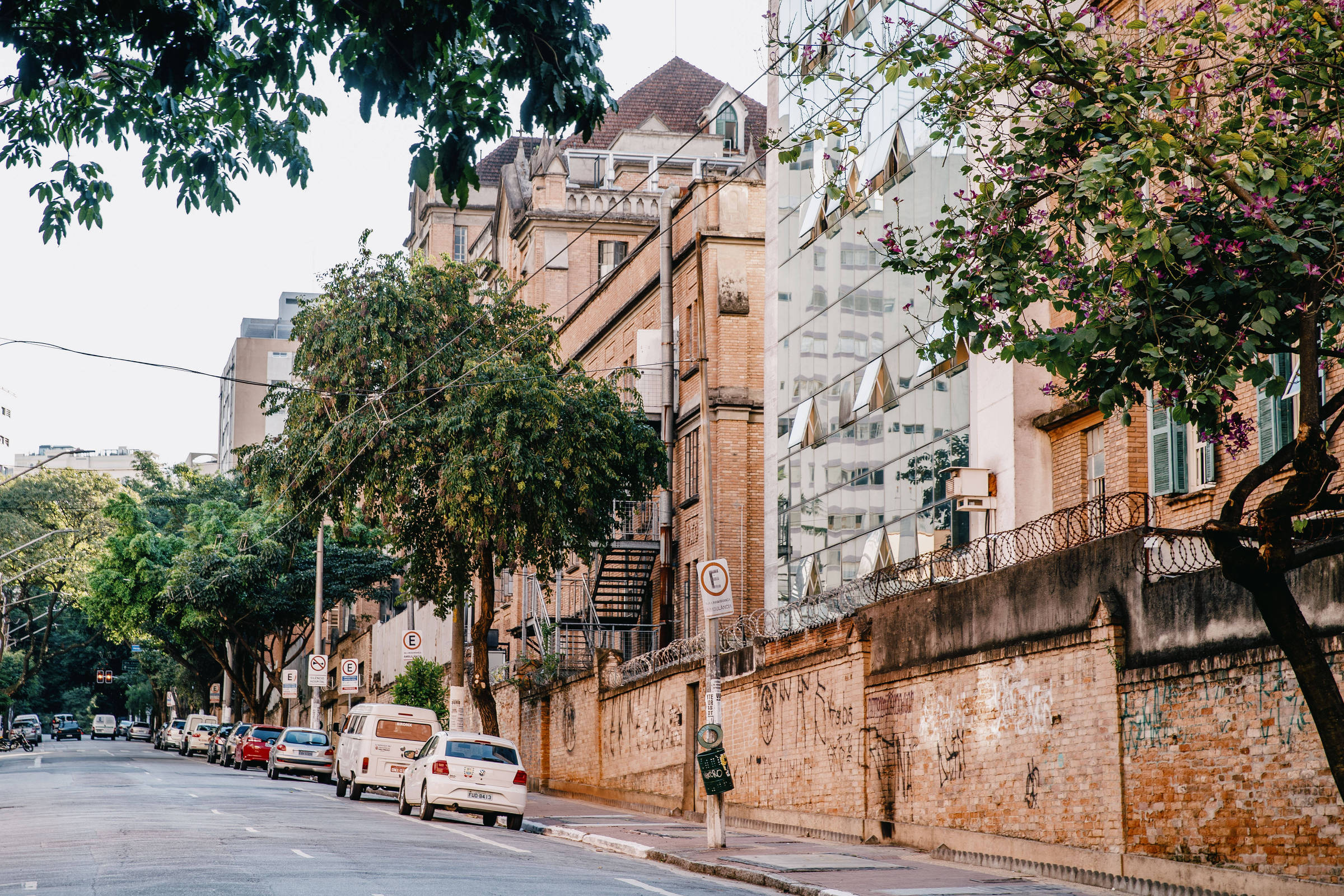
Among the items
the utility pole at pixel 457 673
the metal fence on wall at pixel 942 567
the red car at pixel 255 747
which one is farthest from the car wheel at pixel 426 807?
the red car at pixel 255 747

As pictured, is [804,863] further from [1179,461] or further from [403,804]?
[403,804]

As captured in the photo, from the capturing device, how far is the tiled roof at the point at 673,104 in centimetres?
5550

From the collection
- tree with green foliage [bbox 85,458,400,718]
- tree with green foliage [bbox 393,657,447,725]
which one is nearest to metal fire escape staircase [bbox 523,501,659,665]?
tree with green foliage [bbox 393,657,447,725]

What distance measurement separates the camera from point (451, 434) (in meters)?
31.6

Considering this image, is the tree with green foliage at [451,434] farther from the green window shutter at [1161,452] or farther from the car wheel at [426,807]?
the green window shutter at [1161,452]

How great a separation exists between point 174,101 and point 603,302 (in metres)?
31.3

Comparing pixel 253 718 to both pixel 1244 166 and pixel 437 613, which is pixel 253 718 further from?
pixel 1244 166

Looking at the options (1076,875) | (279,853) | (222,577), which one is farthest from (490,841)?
(222,577)

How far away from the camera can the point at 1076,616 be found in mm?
16594

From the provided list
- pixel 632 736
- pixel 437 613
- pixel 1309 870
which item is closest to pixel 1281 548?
pixel 1309 870

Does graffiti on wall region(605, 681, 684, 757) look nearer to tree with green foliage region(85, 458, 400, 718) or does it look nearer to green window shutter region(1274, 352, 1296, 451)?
green window shutter region(1274, 352, 1296, 451)

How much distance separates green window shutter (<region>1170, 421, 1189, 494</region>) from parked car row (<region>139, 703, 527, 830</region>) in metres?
11.1

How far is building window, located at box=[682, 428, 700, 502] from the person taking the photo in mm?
34844

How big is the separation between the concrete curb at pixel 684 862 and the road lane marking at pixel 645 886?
1.40 m
